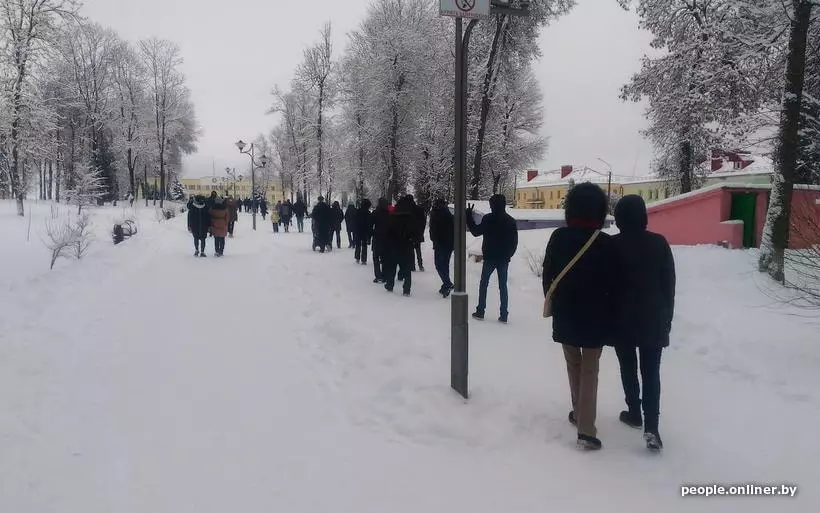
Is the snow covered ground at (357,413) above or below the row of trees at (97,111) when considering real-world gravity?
below

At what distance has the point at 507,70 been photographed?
21.1 m

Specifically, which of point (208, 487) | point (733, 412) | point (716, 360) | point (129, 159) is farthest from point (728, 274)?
point (129, 159)

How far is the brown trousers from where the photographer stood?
3.73 m

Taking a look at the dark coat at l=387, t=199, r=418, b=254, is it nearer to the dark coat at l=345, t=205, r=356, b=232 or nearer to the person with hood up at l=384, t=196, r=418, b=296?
the person with hood up at l=384, t=196, r=418, b=296

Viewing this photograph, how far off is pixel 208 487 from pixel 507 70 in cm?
2077

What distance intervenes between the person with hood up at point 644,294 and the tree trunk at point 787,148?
26.9ft

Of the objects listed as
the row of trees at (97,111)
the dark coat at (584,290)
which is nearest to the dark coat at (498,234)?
the dark coat at (584,290)

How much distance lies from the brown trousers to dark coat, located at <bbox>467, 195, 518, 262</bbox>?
3.69 meters

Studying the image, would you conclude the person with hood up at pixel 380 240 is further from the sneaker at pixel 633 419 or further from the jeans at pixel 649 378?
the jeans at pixel 649 378

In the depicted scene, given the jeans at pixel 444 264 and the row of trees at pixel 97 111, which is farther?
the row of trees at pixel 97 111

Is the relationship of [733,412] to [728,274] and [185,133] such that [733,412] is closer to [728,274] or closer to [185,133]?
[728,274]

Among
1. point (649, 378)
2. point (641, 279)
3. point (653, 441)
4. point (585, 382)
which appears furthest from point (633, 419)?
point (641, 279)

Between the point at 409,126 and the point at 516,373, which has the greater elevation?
the point at 409,126

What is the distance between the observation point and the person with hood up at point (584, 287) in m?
3.65
